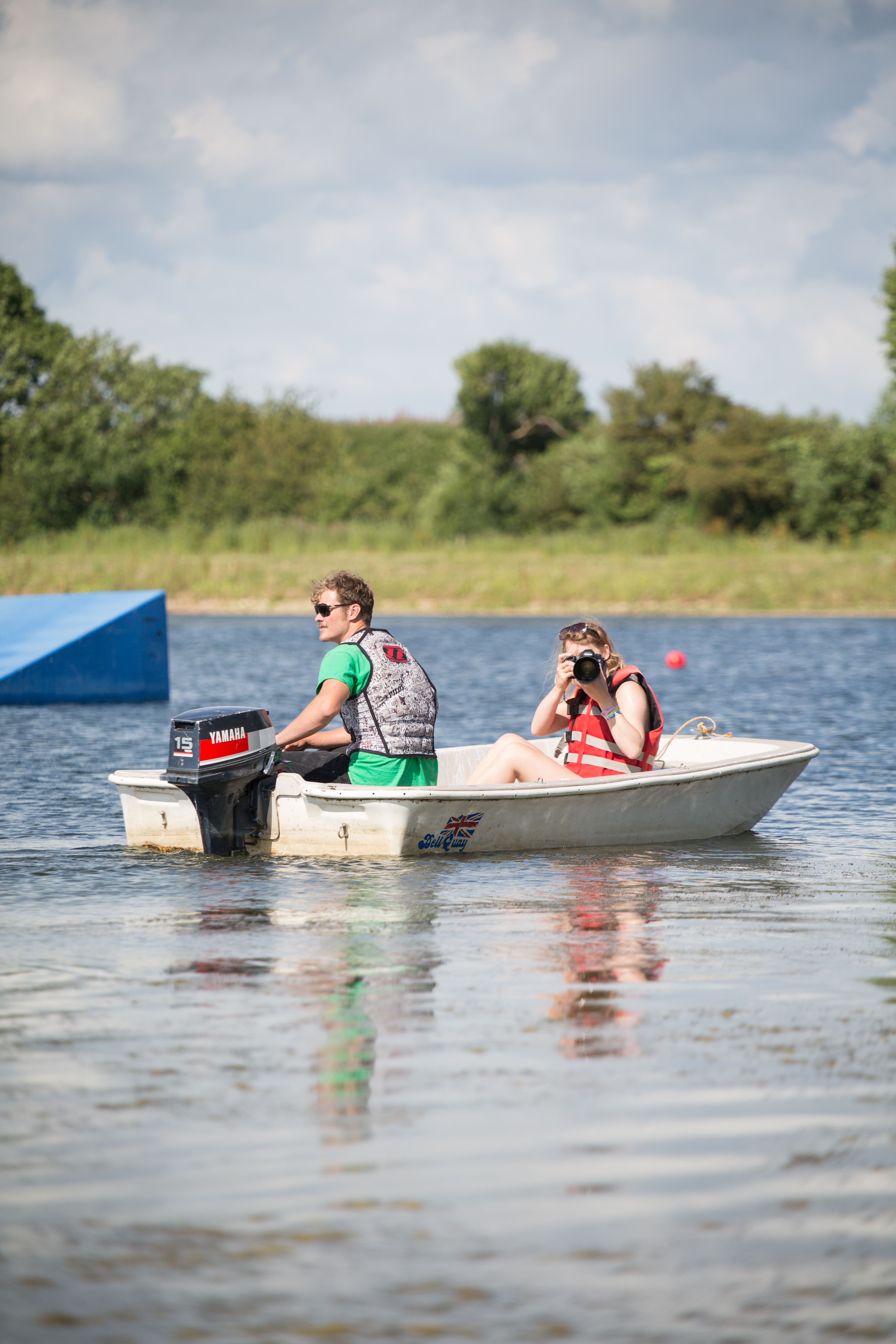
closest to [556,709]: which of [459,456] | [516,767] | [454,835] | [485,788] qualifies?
[516,767]

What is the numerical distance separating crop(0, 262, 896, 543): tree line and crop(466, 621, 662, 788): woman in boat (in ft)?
109

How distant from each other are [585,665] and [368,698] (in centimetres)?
104

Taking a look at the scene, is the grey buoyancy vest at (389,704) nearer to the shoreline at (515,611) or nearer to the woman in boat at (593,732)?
the woman in boat at (593,732)

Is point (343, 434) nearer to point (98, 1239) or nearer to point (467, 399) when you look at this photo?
point (467, 399)

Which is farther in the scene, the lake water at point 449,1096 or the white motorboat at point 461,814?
the white motorboat at point 461,814

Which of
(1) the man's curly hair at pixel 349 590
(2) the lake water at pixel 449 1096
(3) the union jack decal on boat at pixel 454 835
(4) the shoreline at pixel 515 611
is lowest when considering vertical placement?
(2) the lake water at pixel 449 1096

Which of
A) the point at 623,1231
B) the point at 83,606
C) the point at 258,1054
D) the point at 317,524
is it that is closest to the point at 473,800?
the point at 258,1054

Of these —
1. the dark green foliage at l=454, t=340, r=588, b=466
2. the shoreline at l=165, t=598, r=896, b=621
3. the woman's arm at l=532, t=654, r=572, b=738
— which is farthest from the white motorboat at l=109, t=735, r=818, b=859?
the dark green foliage at l=454, t=340, r=588, b=466

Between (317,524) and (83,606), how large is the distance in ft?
89.2

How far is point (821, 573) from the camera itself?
3341 centimetres

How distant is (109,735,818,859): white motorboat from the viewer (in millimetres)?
7035

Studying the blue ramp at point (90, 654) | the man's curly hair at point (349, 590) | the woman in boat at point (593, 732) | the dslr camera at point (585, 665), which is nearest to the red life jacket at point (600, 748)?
the woman in boat at point (593, 732)

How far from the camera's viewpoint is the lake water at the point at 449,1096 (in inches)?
109

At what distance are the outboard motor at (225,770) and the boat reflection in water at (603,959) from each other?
1.56 metres
